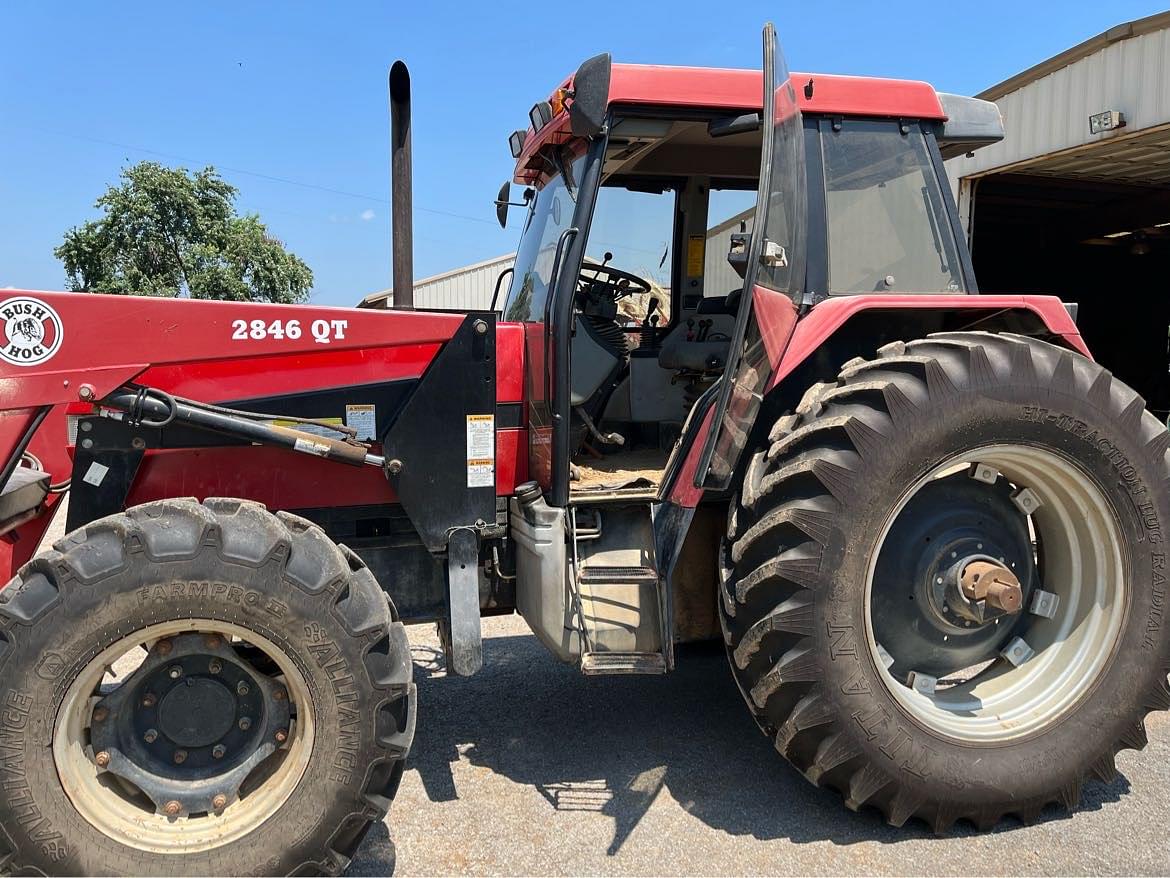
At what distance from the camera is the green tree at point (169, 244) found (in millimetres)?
17422

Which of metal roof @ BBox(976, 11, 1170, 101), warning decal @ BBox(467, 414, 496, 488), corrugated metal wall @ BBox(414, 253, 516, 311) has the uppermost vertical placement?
metal roof @ BBox(976, 11, 1170, 101)

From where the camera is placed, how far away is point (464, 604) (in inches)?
113

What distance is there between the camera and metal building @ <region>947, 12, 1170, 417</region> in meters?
7.32

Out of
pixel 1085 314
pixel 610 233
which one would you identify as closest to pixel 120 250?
pixel 610 233

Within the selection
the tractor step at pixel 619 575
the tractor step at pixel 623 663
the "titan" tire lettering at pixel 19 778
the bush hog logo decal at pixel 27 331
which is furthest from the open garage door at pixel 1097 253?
the "titan" tire lettering at pixel 19 778

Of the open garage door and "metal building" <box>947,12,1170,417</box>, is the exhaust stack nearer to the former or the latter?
"metal building" <box>947,12,1170,417</box>

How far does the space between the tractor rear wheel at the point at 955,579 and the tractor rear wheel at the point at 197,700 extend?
119 cm

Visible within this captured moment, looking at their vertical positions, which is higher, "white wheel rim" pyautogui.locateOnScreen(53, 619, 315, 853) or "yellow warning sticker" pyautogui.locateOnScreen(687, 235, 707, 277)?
"yellow warning sticker" pyautogui.locateOnScreen(687, 235, 707, 277)

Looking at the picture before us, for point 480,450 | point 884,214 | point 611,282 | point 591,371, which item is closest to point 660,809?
point 480,450

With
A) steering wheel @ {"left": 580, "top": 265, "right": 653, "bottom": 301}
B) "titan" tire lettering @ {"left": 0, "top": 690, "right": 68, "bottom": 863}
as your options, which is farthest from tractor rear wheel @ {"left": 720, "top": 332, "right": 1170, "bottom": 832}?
"titan" tire lettering @ {"left": 0, "top": 690, "right": 68, "bottom": 863}

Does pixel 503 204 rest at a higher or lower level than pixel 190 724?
higher

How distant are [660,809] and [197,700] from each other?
151 centimetres

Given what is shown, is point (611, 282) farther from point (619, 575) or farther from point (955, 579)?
point (955, 579)

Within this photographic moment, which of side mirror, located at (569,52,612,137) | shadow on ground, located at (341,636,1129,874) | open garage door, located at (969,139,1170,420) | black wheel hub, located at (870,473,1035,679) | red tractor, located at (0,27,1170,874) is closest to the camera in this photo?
red tractor, located at (0,27,1170,874)
